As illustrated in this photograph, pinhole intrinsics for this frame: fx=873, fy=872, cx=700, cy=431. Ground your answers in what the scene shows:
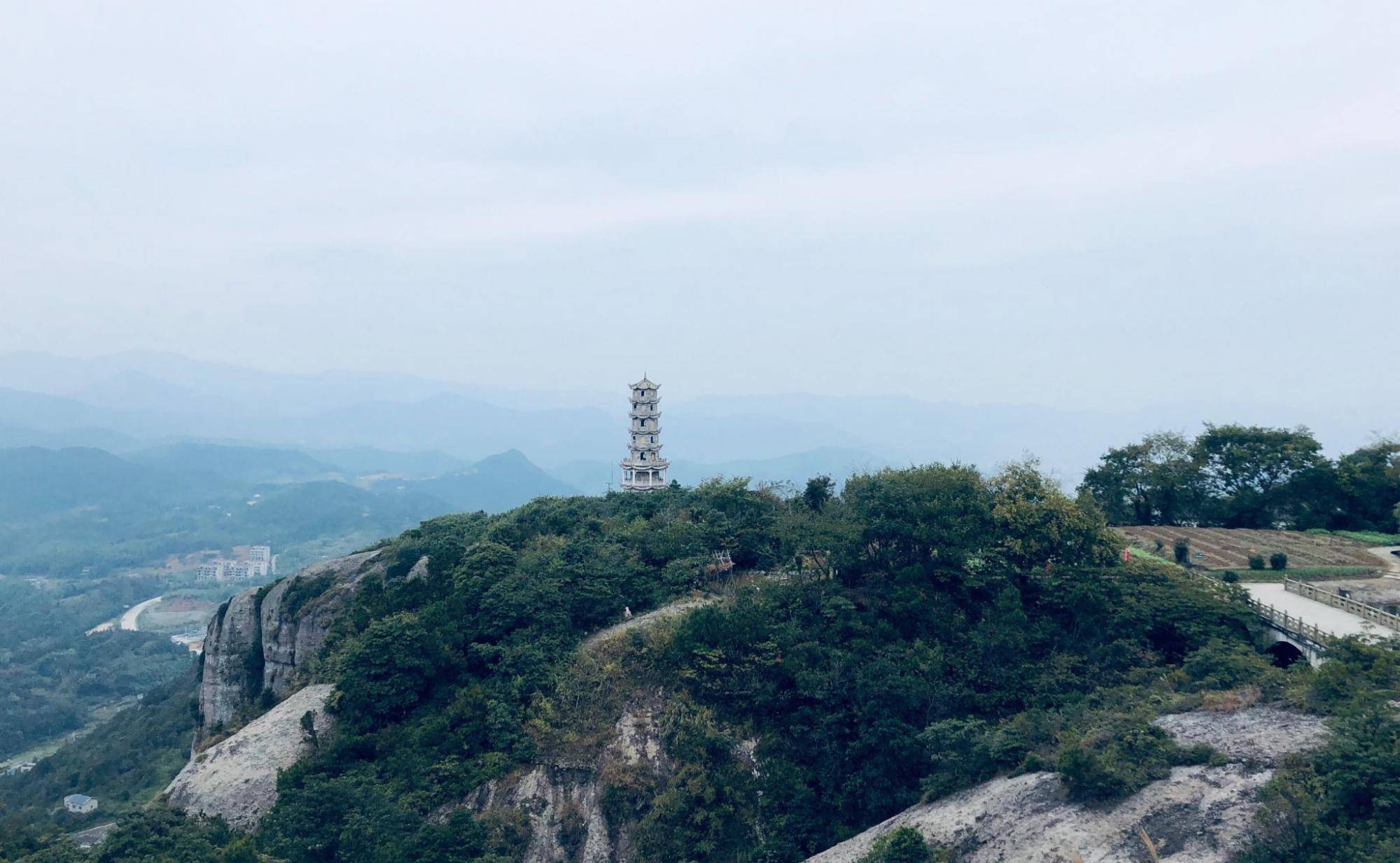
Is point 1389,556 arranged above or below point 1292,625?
above

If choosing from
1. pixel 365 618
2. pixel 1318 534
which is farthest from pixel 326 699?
pixel 1318 534

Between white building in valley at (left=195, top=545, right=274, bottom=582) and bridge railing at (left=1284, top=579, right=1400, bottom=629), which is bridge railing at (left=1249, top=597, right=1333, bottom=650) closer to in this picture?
bridge railing at (left=1284, top=579, right=1400, bottom=629)

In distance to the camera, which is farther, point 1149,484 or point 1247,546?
point 1149,484

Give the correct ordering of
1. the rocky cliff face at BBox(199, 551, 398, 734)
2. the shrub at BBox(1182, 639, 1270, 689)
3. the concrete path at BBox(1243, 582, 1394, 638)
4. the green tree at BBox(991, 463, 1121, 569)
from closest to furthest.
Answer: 1. the shrub at BBox(1182, 639, 1270, 689)
2. the concrete path at BBox(1243, 582, 1394, 638)
3. the green tree at BBox(991, 463, 1121, 569)
4. the rocky cliff face at BBox(199, 551, 398, 734)

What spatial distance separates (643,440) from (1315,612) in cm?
3234

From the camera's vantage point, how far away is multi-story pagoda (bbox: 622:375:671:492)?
155ft

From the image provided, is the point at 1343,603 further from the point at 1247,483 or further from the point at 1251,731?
the point at 1247,483

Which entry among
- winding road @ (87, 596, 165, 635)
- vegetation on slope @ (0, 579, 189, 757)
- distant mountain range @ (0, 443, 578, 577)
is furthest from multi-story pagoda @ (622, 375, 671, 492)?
distant mountain range @ (0, 443, 578, 577)

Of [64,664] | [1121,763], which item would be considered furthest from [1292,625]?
[64,664]

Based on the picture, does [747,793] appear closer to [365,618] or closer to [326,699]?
[326,699]

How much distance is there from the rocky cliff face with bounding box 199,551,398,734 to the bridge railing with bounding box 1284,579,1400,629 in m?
28.4

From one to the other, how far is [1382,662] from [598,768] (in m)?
15.7

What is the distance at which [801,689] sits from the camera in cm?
2053

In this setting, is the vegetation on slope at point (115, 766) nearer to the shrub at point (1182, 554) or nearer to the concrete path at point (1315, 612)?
the shrub at point (1182, 554)
